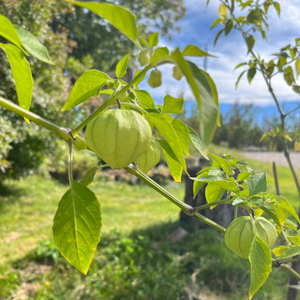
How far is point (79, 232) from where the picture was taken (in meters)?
0.22

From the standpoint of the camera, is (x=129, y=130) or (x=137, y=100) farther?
(x=137, y=100)

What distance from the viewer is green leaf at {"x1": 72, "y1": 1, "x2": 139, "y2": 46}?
0.13 meters

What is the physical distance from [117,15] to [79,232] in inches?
6.5

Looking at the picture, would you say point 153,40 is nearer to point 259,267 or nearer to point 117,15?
point 117,15

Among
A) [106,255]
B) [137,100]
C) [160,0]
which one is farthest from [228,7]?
[160,0]

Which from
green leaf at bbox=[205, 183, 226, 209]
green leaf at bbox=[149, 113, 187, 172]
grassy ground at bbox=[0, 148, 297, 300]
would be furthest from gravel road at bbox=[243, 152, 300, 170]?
green leaf at bbox=[149, 113, 187, 172]

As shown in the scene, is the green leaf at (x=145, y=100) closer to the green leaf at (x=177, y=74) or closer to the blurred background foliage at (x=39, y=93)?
the green leaf at (x=177, y=74)

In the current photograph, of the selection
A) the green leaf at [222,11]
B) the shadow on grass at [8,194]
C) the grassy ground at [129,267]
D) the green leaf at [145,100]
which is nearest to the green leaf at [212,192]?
the green leaf at [145,100]

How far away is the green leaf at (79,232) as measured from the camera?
8.4 inches

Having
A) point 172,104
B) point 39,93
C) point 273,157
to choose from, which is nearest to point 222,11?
point 172,104

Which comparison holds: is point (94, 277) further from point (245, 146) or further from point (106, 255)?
point (245, 146)

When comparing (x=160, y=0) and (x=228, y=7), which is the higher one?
(x=160, y=0)

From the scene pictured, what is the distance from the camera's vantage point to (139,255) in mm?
2020

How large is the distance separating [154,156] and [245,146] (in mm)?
3956
